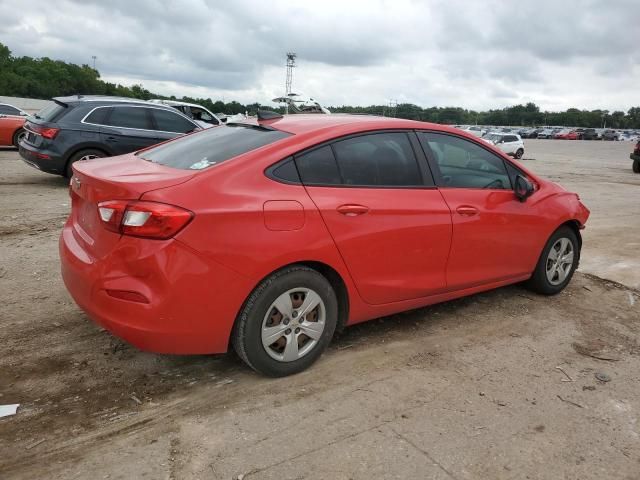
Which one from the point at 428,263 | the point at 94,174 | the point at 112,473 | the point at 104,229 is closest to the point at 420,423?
the point at 428,263

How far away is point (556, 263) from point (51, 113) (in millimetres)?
8657

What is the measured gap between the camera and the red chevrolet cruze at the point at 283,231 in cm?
287

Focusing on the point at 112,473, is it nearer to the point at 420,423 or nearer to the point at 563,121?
the point at 420,423

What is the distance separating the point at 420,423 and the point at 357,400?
385mm

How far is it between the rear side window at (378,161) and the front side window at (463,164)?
0.22 metres

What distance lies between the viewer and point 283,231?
3.08m

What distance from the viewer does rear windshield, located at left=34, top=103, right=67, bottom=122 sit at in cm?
949

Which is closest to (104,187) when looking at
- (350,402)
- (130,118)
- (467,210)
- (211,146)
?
(211,146)

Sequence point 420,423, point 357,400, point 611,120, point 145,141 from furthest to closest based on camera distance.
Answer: point 611,120 < point 145,141 < point 357,400 < point 420,423

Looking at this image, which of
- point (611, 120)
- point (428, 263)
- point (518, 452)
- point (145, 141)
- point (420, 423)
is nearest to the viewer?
point (518, 452)

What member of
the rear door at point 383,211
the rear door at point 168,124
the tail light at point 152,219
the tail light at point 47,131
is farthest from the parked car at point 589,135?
the tail light at point 152,219

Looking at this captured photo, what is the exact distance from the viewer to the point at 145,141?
1006 centimetres

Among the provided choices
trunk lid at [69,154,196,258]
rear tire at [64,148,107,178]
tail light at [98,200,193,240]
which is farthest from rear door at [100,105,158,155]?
tail light at [98,200,193,240]

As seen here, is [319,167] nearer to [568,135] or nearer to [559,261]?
[559,261]
